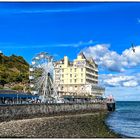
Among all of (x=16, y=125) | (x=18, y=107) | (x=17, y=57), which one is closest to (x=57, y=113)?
(x=18, y=107)

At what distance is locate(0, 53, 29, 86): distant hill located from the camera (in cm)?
8100

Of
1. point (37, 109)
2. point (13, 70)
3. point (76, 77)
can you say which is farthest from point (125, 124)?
point (76, 77)

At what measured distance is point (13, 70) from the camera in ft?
307

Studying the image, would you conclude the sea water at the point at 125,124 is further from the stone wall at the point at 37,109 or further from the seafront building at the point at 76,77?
the seafront building at the point at 76,77

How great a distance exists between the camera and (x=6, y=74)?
268ft

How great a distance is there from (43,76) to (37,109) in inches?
589

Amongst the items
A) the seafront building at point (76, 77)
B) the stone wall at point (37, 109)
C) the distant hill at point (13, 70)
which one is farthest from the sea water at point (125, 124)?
the seafront building at point (76, 77)

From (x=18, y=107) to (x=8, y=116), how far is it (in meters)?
3.63

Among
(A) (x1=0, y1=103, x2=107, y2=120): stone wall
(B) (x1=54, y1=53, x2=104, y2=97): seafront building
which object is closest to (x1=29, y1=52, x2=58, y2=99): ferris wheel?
(A) (x1=0, y1=103, x2=107, y2=120): stone wall

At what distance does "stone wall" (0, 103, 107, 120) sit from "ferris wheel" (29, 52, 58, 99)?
374 centimetres

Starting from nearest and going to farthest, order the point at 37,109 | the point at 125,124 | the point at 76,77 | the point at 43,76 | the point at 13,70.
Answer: the point at 125,124
the point at 37,109
the point at 43,76
the point at 13,70
the point at 76,77

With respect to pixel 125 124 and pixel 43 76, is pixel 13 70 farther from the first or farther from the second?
pixel 125 124

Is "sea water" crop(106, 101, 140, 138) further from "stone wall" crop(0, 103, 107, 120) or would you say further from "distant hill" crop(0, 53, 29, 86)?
"distant hill" crop(0, 53, 29, 86)

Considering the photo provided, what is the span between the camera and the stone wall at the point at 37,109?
4227 centimetres
